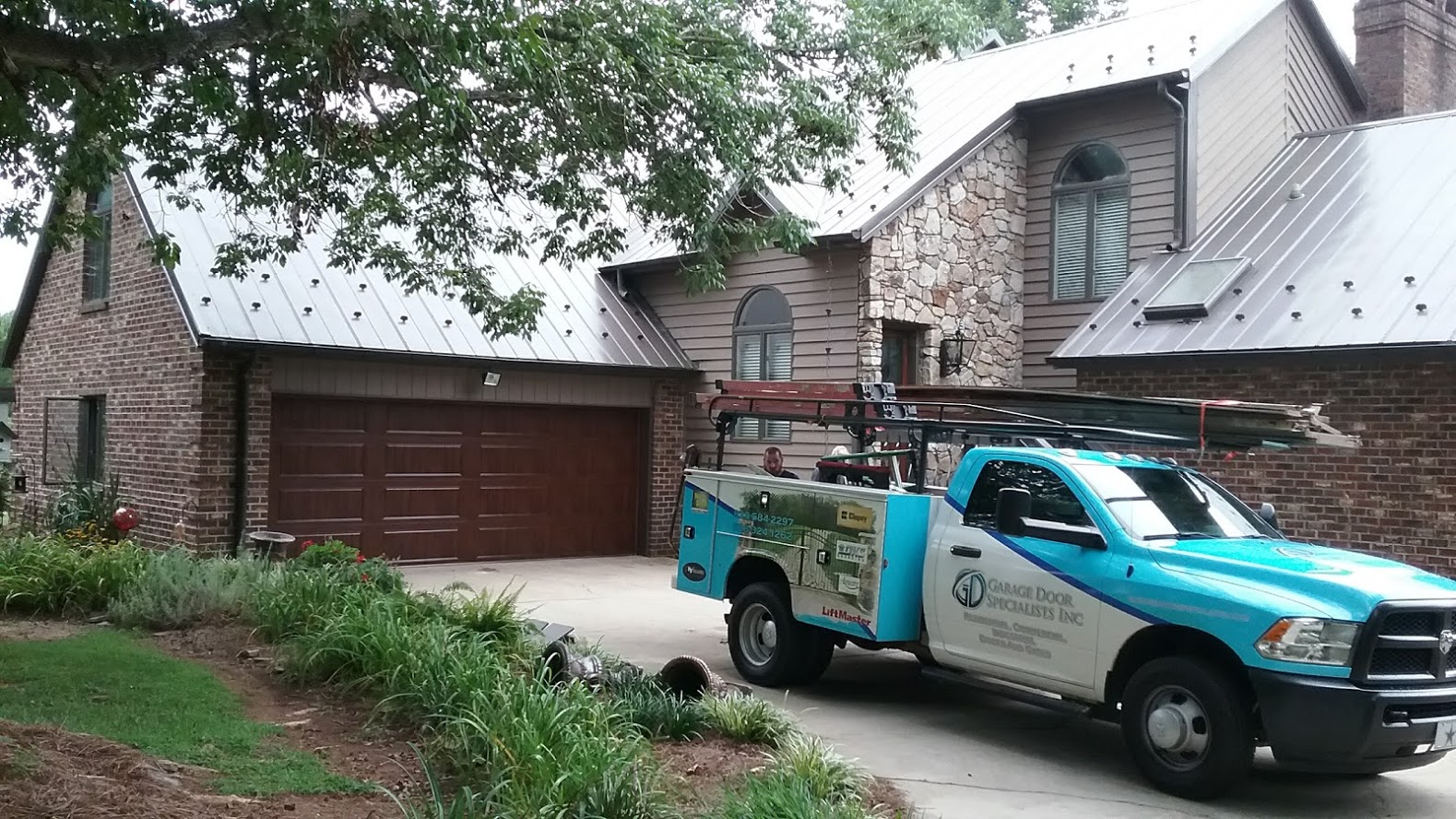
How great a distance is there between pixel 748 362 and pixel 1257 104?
7555mm

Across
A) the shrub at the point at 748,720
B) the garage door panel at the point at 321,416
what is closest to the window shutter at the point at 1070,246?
the garage door panel at the point at 321,416

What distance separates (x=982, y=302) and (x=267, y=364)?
882 centimetres

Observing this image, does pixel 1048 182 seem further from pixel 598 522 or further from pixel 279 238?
pixel 279 238

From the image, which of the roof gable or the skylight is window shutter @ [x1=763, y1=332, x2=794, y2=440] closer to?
the roof gable

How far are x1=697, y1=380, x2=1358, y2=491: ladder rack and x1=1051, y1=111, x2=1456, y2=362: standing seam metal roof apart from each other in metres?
3.85

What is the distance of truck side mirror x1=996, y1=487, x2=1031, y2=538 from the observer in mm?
7438

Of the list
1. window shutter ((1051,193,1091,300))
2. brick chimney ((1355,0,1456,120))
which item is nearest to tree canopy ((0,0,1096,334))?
window shutter ((1051,193,1091,300))

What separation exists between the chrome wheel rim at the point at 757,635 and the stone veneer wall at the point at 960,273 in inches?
220

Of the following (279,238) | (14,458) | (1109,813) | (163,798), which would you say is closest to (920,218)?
(279,238)

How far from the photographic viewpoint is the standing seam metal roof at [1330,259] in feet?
39.5

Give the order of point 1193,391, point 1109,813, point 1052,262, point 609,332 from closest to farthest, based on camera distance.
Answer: point 1109,813, point 1193,391, point 1052,262, point 609,332

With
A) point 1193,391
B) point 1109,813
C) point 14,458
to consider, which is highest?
point 1193,391

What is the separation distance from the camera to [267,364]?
13.9m

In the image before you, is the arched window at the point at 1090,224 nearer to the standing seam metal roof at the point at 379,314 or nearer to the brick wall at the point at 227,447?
the standing seam metal roof at the point at 379,314
